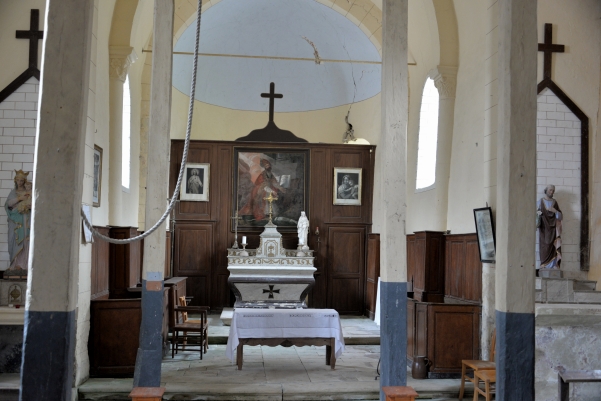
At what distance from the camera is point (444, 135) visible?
9.34m

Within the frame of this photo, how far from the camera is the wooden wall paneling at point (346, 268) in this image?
13430 millimetres

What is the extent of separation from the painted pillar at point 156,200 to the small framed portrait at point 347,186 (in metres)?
7.40

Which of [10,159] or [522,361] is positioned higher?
[10,159]

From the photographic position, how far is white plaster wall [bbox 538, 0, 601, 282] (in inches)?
318

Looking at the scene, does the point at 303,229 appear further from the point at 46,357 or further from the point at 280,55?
the point at 46,357

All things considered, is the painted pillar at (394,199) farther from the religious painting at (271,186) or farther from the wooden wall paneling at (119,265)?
the religious painting at (271,186)

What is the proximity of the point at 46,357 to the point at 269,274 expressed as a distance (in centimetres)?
886


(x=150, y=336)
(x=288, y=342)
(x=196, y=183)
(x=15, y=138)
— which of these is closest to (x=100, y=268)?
(x=15, y=138)

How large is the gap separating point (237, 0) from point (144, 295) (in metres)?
8.34

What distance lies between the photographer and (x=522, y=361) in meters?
4.16

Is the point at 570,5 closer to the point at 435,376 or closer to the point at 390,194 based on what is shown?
the point at 390,194

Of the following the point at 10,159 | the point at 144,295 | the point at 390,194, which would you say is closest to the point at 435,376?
the point at 390,194

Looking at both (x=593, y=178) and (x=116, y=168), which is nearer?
(x=593, y=178)

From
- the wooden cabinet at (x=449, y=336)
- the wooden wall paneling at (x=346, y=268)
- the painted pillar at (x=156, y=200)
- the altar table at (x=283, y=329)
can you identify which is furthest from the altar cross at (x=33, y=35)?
the wooden wall paneling at (x=346, y=268)
